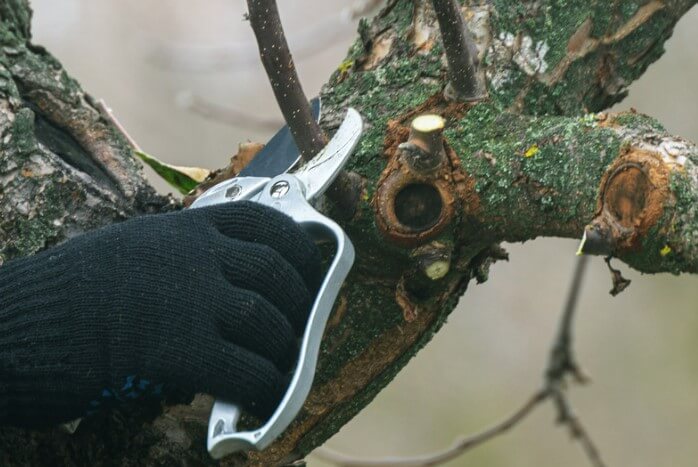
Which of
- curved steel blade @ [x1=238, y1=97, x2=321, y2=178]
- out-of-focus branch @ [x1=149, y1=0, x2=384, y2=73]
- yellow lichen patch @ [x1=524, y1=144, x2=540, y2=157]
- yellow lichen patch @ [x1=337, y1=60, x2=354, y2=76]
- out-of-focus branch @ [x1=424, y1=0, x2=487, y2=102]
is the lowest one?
yellow lichen patch @ [x1=524, y1=144, x2=540, y2=157]

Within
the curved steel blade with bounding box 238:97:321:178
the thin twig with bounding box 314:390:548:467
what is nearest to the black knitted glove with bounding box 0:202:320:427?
the curved steel blade with bounding box 238:97:321:178

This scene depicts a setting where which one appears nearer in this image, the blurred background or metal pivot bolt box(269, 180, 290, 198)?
metal pivot bolt box(269, 180, 290, 198)

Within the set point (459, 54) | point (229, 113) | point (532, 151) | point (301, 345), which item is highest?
point (229, 113)

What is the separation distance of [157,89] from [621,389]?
274cm

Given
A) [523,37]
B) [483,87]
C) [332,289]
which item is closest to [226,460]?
[332,289]

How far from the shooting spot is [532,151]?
1.15m

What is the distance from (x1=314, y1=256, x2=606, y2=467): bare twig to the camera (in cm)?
216

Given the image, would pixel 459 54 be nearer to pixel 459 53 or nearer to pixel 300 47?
pixel 459 53

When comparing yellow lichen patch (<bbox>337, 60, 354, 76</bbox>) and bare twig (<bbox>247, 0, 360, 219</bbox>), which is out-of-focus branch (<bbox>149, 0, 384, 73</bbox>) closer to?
yellow lichen patch (<bbox>337, 60, 354, 76</bbox>)

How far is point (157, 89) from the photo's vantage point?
4887mm

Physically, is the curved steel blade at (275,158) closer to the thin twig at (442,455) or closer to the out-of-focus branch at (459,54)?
the out-of-focus branch at (459,54)

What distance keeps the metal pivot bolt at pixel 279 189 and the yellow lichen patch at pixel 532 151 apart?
296mm

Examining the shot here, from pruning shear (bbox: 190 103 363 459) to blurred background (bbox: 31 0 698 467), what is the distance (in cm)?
302

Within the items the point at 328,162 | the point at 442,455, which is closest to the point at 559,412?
the point at 442,455
